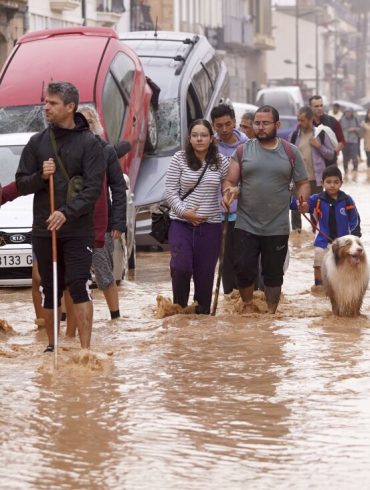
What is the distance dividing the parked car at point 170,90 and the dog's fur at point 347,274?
6711 millimetres

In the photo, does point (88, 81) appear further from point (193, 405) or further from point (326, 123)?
point (193, 405)

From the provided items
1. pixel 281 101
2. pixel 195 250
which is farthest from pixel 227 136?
pixel 281 101

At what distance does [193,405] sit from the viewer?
8.62 m

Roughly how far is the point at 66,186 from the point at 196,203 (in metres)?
2.06

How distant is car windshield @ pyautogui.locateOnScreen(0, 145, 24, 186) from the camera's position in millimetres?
15808

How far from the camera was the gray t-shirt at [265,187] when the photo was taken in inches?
464

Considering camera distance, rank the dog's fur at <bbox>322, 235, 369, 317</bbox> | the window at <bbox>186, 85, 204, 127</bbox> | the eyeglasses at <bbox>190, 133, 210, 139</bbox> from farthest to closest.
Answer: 1. the window at <bbox>186, 85, 204, 127</bbox>
2. the dog's fur at <bbox>322, 235, 369, 317</bbox>
3. the eyeglasses at <bbox>190, 133, 210, 139</bbox>

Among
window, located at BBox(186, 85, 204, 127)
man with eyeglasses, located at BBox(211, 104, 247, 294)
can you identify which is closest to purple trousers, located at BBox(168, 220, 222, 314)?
man with eyeglasses, located at BBox(211, 104, 247, 294)

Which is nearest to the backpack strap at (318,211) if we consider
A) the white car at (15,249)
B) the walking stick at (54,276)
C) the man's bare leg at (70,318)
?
the white car at (15,249)

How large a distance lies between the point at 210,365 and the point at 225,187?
2.05 metres

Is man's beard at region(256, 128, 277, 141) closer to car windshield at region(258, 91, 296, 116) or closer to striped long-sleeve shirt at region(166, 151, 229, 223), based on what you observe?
striped long-sleeve shirt at region(166, 151, 229, 223)

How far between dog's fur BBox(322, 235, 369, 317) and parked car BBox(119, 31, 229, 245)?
22.0ft

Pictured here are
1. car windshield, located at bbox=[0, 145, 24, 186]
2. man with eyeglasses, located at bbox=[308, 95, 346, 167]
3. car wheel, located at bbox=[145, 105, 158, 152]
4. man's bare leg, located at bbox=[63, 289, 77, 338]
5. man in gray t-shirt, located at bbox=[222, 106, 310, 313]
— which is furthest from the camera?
car wheel, located at bbox=[145, 105, 158, 152]

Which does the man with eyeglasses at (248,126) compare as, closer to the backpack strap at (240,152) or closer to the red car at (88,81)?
the backpack strap at (240,152)
